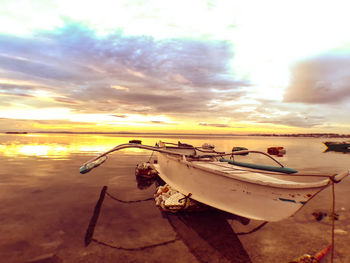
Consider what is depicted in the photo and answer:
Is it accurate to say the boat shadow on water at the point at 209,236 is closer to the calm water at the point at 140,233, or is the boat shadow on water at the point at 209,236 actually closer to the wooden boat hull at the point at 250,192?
the calm water at the point at 140,233

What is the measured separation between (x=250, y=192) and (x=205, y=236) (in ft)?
8.09

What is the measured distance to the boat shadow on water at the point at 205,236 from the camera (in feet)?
19.5

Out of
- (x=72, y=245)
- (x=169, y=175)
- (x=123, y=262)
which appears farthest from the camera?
(x=169, y=175)

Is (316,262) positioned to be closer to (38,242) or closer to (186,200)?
(186,200)

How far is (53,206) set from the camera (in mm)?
9680

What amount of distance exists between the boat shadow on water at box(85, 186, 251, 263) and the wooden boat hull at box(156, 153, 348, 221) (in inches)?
40.6

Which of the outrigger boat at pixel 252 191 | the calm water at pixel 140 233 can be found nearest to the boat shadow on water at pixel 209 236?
the calm water at pixel 140 233

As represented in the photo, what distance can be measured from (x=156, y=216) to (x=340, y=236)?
292 inches

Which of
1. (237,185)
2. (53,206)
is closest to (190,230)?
(237,185)

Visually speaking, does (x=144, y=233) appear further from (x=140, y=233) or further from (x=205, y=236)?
(x=205, y=236)

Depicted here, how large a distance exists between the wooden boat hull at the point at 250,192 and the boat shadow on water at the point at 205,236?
103 cm

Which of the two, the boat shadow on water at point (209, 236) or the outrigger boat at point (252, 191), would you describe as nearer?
the outrigger boat at point (252, 191)

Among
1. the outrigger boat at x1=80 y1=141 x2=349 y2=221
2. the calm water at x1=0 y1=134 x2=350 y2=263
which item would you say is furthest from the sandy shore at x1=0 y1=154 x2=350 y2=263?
the outrigger boat at x1=80 y1=141 x2=349 y2=221

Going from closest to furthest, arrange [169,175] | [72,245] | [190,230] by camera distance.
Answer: [72,245]
[190,230]
[169,175]
